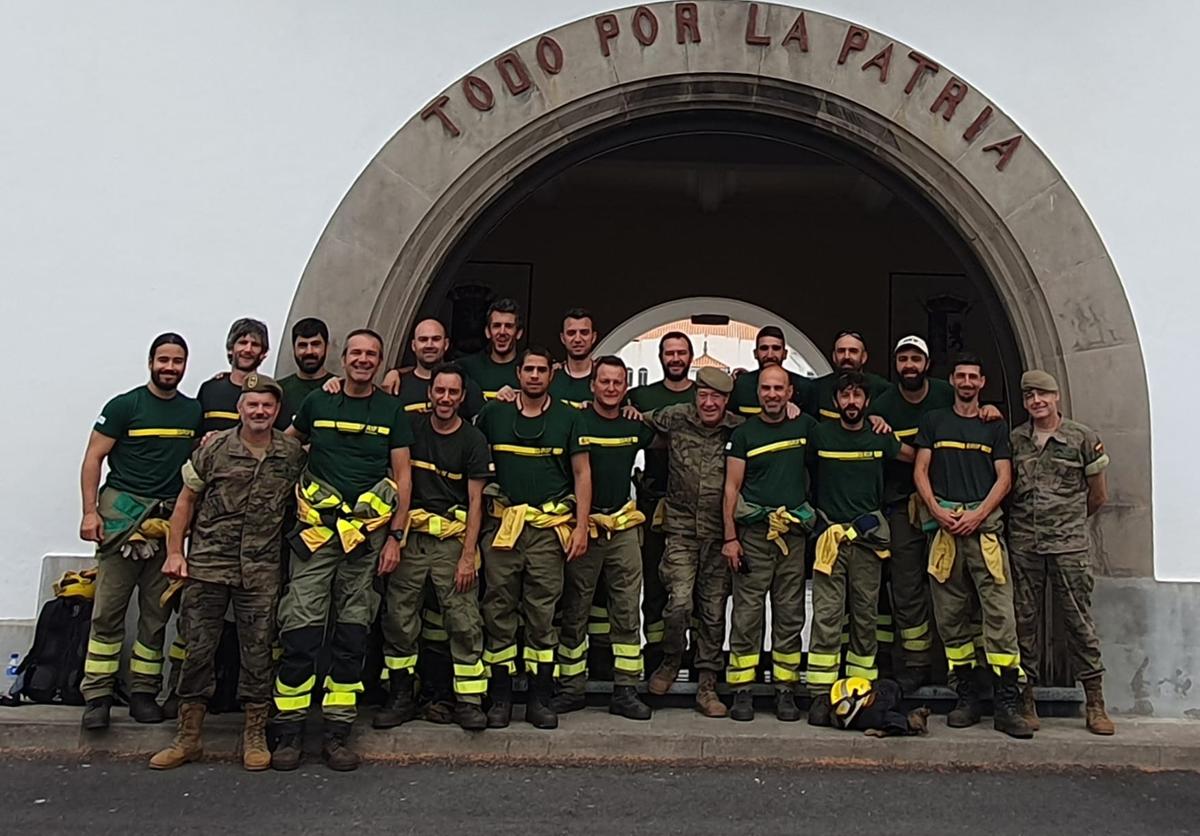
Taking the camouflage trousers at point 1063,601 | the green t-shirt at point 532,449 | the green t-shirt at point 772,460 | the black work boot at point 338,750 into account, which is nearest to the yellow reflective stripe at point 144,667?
the black work boot at point 338,750

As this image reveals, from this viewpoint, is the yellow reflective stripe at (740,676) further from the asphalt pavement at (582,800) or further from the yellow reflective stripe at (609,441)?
the yellow reflective stripe at (609,441)

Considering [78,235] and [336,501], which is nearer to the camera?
[336,501]

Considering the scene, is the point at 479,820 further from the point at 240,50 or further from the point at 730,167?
the point at 730,167

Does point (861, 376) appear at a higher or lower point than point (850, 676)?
higher

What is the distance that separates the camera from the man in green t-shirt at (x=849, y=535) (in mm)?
5074

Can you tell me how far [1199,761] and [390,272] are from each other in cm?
483

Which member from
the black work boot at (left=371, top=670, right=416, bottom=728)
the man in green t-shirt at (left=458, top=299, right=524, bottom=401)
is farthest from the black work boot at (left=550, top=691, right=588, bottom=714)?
the man in green t-shirt at (left=458, top=299, right=524, bottom=401)

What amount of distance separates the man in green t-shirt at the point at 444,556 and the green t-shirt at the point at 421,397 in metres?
0.25

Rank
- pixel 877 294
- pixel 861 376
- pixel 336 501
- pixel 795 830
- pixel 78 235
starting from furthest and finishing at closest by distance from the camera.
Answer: pixel 877 294 → pixel 78 235 → pixel 861 376 → pixel 336 501 → pixel 795 830

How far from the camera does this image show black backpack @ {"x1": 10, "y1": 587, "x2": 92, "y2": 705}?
16.5ft

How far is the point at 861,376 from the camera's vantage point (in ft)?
16.9

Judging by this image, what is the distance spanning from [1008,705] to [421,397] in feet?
11.0

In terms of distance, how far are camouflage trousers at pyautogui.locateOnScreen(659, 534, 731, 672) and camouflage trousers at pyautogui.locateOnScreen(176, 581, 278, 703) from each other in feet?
6.44

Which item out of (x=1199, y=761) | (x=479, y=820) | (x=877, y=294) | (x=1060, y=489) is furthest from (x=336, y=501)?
(x=877, y=294)
